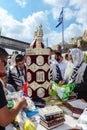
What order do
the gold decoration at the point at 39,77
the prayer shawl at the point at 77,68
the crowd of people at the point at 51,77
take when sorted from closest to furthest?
the crowd of people at the point at 51,77 → the gold decoration at the point at 39,77 → the prayer shawl at the point at 77,68

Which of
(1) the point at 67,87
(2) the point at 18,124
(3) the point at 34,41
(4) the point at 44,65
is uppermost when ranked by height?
(3) the point at 34,41

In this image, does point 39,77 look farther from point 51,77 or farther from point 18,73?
point 18,73

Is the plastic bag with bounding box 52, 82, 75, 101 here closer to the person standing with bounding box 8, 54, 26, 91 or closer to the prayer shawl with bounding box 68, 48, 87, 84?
the prayer shawl with bounding box 68, 48, 87, 84

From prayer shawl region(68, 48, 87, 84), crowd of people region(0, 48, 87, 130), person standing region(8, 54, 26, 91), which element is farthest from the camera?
person standing region(8, 54, 26, 91)

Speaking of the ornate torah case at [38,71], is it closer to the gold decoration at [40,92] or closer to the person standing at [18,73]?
the gold decoration at [40,92]

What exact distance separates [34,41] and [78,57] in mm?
801

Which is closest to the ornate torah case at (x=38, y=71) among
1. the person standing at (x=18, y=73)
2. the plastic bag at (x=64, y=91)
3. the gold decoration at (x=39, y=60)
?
the gold decoration at (x=39, y=60)

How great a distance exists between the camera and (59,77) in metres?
3.78

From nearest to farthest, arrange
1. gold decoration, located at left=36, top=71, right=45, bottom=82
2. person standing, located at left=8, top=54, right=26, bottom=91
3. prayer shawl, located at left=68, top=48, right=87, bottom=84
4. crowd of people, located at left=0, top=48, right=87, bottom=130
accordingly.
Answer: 1. crowd of people, located at left=0, top=48, right=87, bottom=130
2. gold decoration, located at left=36, top=71, right=45, bottom=82
3. prayer shawl, located at left=68, top=48, right=87, bottom=84
4. person standing, located at left=8, top=54, right=26, bottom=91

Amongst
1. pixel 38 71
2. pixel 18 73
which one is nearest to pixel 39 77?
pixel 38 71

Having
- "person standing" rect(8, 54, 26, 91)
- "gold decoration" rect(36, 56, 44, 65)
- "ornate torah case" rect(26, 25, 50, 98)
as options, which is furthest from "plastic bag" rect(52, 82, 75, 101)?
"person standing" rect(8, 54, 26, 91)

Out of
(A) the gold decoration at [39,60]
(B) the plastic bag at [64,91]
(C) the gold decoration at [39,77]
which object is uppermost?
(A) the gold decoration at [39,60]

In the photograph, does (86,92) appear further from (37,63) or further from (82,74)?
(37,63)

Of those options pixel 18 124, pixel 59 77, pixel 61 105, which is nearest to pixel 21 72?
pixel 59 77
